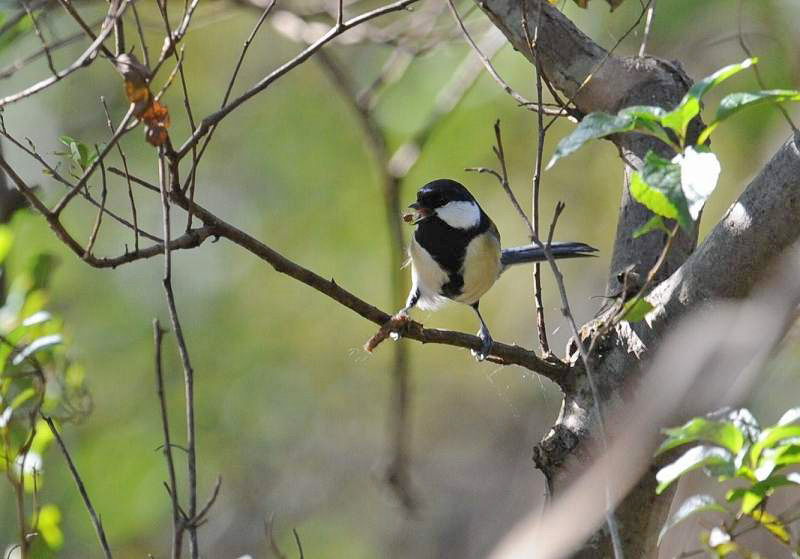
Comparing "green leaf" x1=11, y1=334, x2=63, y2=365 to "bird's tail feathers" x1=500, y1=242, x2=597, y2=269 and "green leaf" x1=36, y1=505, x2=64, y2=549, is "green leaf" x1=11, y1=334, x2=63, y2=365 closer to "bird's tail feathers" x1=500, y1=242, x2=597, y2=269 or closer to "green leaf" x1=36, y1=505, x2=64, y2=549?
"green leaf" x1=36, y1=505, x2=64, y2=549

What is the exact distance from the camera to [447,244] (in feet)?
11.2

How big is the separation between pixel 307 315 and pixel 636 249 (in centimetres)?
440

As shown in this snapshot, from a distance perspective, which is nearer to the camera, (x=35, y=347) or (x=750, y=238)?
(x=750, y=238)

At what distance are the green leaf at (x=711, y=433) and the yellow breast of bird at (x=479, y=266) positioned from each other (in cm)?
189

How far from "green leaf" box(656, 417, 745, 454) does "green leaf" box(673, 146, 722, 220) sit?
0.34 metres

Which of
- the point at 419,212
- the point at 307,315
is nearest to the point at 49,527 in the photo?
the point at 419,212

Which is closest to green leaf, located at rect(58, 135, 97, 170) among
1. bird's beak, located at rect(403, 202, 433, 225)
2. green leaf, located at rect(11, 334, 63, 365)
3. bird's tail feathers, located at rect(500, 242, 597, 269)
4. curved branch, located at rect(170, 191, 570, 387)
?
curved branch, located at rect(170, 191, 570, 387)

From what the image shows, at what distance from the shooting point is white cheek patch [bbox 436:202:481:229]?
338 cm

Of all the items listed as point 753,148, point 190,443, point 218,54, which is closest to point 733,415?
point 190,443

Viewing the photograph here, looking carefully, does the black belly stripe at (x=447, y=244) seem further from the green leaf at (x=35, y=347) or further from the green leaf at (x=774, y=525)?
the green leaf at (x=774, y=525)

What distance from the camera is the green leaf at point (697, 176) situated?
1.46 meters

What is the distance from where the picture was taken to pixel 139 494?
5.40m

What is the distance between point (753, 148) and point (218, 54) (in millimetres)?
3806

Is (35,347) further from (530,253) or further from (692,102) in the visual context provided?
(530,253)
